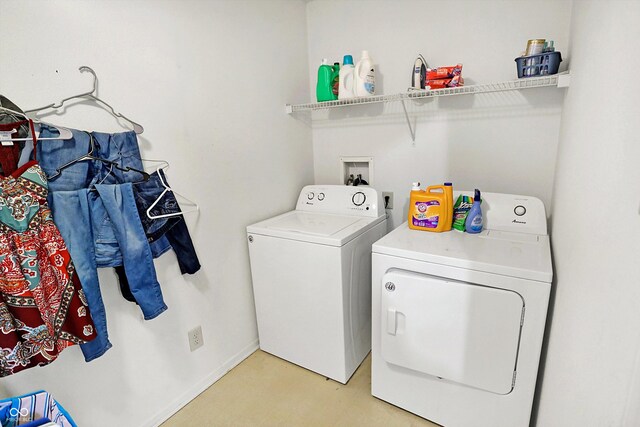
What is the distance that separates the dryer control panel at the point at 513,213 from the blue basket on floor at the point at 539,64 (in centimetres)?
60

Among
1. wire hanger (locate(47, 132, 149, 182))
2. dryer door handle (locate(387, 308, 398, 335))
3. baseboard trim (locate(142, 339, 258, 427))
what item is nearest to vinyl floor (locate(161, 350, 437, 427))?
baseboard trim (locate(142, 339, 258, 427))

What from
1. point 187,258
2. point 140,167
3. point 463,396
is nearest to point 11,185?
point 140,167

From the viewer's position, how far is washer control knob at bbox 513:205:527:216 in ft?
5.43

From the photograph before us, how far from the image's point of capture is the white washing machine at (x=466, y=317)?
4.20 ft

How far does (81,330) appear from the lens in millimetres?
1173

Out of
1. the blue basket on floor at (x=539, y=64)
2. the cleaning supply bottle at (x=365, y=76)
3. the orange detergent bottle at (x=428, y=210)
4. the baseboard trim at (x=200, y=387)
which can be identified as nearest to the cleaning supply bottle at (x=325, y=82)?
the cleaning supply bottle at (x=365, y=76)

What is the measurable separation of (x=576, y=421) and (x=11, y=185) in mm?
1751

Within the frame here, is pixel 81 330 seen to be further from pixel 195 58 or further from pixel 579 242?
pixel 579 242

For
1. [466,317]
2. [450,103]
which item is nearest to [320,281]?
[466,317]

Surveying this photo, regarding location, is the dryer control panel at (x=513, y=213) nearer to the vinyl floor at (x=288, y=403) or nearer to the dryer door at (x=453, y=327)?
the dryer door at (x=453, y=327)

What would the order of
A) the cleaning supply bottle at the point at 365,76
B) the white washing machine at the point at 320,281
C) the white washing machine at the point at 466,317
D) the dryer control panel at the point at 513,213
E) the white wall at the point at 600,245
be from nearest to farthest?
the white wall at the point at 600,245, the white washing machine at the point at 466,317, the dryer control panel at the point at 513,213, the white washing machine at the point at 320,281, the cleaning supply bottle at the point at 365,76

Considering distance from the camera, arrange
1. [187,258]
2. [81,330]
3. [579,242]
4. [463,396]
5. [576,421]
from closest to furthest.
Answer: [576,421] → [579,242] → [81,330] → [463,396] → [187,258]

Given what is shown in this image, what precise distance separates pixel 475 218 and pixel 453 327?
0.59 meters

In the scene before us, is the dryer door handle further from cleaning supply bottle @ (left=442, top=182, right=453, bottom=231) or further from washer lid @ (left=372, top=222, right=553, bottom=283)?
cleaning supply bottle @ (left=442, top=182, right=453, bottom=231)
